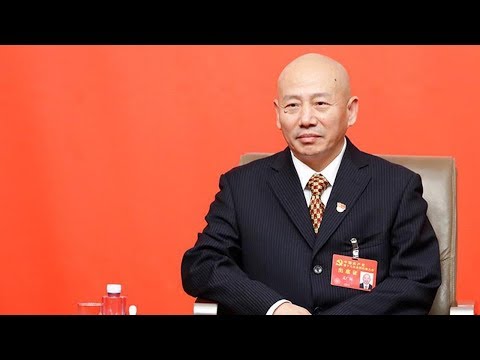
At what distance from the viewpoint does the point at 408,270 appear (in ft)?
9.77

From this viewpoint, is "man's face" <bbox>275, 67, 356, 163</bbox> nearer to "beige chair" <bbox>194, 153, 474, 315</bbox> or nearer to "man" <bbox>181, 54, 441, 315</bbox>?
"man" <bbox>181, 54, 441, 315</bbox>

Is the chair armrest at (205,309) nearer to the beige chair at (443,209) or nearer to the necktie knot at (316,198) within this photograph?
the necktie knot at (316,198)

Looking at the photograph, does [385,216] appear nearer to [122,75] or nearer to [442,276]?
[442,276]

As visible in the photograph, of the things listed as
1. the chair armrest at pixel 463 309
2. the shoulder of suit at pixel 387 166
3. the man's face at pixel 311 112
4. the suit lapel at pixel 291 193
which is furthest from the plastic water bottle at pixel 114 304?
the chair armrest at pixel 463 309

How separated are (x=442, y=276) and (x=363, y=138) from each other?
104 cm

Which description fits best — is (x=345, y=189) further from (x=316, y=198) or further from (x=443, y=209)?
(x=443, y=209)

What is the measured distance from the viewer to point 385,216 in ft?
9.92

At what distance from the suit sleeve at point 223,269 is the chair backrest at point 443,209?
0.52 metres

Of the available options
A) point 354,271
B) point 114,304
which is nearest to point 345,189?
point 354,271

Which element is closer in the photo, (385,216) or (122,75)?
(385,216)

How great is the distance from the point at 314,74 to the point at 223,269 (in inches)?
22.2

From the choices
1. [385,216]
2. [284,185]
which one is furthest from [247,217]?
[385,216]

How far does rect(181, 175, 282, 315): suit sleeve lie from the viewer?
9.65 feet
